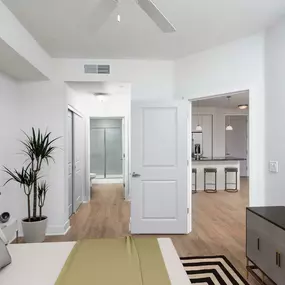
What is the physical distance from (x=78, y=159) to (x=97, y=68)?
2.31 metres

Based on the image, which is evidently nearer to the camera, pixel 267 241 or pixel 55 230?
pixel 267 241

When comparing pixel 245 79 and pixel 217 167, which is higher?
pixel 245 79

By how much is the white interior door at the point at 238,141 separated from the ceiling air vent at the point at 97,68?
7.68m

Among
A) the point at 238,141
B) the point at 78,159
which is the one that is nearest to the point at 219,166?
the point at 238,141

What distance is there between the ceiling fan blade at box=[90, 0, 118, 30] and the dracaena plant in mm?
1734

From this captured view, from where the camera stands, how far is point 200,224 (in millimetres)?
4832

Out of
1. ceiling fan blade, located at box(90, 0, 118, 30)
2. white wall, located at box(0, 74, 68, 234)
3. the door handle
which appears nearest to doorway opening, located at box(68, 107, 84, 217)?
white wall, located at box(0, 74, 68, 234)

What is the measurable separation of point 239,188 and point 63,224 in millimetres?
5720

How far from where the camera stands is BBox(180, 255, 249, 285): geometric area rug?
2.80m

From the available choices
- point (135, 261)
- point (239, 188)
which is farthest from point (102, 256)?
point (239, 188)

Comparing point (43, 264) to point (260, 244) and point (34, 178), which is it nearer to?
point (260, 244)

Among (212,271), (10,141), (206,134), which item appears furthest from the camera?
(206,134)

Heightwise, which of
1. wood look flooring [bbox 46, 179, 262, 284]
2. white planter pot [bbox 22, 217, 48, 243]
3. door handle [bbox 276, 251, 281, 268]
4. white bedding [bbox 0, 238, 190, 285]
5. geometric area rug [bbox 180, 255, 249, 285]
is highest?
white bedding [bbox 0, 238, 190, 285]

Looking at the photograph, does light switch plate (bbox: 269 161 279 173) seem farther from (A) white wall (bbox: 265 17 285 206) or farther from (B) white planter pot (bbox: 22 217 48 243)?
(B) white planter pot (bbox: 22 217 48 243)
